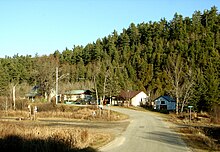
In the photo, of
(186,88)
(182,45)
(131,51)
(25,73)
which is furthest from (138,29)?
(186,88)

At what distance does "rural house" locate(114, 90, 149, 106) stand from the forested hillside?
7.94ft

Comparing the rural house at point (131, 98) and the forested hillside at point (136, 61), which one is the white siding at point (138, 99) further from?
the forested hillside at point (136, 61)

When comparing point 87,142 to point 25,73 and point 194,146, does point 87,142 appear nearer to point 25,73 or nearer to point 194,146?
point 194,146

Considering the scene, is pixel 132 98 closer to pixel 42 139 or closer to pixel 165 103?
pixel 165 103

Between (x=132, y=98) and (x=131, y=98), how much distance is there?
1.37 feet

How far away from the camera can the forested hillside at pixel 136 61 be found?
76375mm

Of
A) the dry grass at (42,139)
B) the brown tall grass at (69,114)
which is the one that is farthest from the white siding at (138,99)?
the dry grass at (42,139)

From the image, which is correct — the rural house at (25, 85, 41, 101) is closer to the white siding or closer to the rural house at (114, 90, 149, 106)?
the rural house at (114, 90, 149, 106)

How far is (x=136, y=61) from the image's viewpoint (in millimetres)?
103812

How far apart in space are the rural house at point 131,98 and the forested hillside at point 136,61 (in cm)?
242

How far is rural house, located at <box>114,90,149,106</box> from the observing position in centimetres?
7769

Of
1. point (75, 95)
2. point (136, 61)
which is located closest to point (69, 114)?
point (75, 95)

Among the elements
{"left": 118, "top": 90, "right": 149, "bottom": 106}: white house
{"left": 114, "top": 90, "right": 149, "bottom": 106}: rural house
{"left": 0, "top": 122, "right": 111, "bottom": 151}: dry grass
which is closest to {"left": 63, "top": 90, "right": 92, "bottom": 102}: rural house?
{"left": 114, "top": 90, "right": 149, "bottom": 106}: rural house

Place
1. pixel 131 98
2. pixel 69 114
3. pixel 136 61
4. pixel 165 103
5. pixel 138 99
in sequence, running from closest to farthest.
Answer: pixel 69 114 → pixel 165 103 → pixel 131 98 → pixel 138 99 → pixel 136 61
